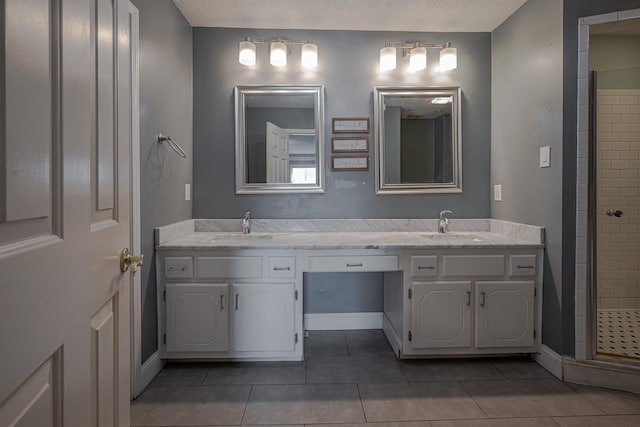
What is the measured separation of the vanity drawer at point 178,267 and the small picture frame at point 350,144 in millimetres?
1288

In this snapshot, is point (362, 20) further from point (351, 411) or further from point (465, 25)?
point (351, 411)

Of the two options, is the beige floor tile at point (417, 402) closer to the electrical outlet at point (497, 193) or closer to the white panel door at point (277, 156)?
the electrical outlet at point (497, 193)

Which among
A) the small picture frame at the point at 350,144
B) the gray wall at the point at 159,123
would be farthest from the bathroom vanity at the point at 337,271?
the small picture frame at the point at 350,144

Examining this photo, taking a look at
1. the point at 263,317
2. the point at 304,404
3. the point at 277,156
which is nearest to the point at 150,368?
the point at 263,317

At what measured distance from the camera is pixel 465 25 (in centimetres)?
268

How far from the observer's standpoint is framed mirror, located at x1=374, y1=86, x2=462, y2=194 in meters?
2.76

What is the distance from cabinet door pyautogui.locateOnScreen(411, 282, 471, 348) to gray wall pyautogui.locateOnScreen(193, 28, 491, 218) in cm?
72

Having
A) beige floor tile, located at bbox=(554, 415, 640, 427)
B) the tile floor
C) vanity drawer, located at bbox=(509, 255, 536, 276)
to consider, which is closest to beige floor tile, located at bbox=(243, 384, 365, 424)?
the tile floor

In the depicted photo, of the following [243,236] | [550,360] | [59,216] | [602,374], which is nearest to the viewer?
[59,216]

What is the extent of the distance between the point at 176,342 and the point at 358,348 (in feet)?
3.79

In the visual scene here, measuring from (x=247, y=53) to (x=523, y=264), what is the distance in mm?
2255

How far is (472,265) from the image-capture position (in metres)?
2.24

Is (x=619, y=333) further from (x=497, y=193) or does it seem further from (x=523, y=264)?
(x=497, y=193)

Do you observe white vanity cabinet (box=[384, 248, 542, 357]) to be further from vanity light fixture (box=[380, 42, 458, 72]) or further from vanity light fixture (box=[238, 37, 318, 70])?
vanity light fixture (box=[238, 37, 318, 70])
